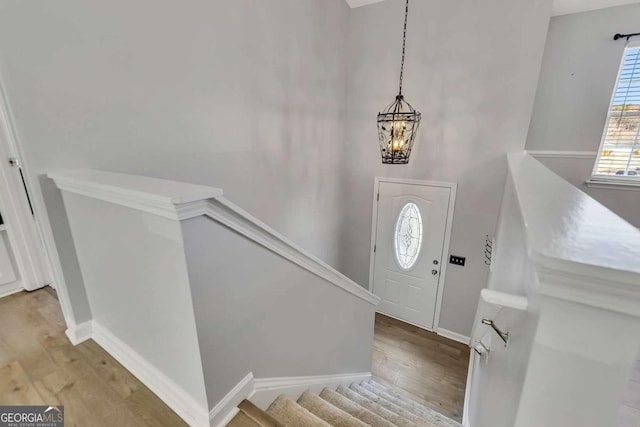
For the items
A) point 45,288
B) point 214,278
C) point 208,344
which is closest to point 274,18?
point 214,278

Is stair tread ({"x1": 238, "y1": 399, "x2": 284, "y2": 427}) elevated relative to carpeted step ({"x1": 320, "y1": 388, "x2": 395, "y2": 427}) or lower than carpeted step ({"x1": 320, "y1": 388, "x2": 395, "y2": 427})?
elevated

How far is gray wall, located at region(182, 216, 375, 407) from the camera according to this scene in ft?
3.41

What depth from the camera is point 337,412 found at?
1.69m

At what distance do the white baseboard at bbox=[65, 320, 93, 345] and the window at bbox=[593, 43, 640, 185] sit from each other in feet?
16.2

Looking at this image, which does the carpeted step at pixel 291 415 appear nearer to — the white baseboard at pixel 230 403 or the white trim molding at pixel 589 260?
the white baseboard at pixel 230 403

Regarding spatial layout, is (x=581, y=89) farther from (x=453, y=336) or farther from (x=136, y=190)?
(x=136, y=190)

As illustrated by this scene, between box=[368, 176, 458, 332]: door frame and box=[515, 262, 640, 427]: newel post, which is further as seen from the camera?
box=[368, 176, 458, 332]: door frame

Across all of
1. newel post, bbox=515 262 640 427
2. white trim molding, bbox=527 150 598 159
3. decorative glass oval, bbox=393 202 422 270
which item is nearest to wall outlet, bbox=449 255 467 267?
decorative glass oval, bbox=393 202 422 270

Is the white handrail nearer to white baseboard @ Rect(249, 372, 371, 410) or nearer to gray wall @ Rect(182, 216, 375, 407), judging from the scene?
gray wall @ Rect(182, 216, 375, 407)

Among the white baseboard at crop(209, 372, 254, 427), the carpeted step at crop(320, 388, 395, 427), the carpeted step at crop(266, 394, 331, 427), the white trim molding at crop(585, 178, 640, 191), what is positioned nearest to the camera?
the white baseboard at crop(209, 372, 254, 427)

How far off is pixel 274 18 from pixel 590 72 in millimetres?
3438

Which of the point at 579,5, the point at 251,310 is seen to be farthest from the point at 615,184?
the point at 251,310

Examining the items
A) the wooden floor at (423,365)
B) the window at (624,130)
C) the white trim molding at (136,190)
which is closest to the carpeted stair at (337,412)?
the wooden floor at (423,365)

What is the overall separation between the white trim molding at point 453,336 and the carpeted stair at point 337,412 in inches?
57.1
